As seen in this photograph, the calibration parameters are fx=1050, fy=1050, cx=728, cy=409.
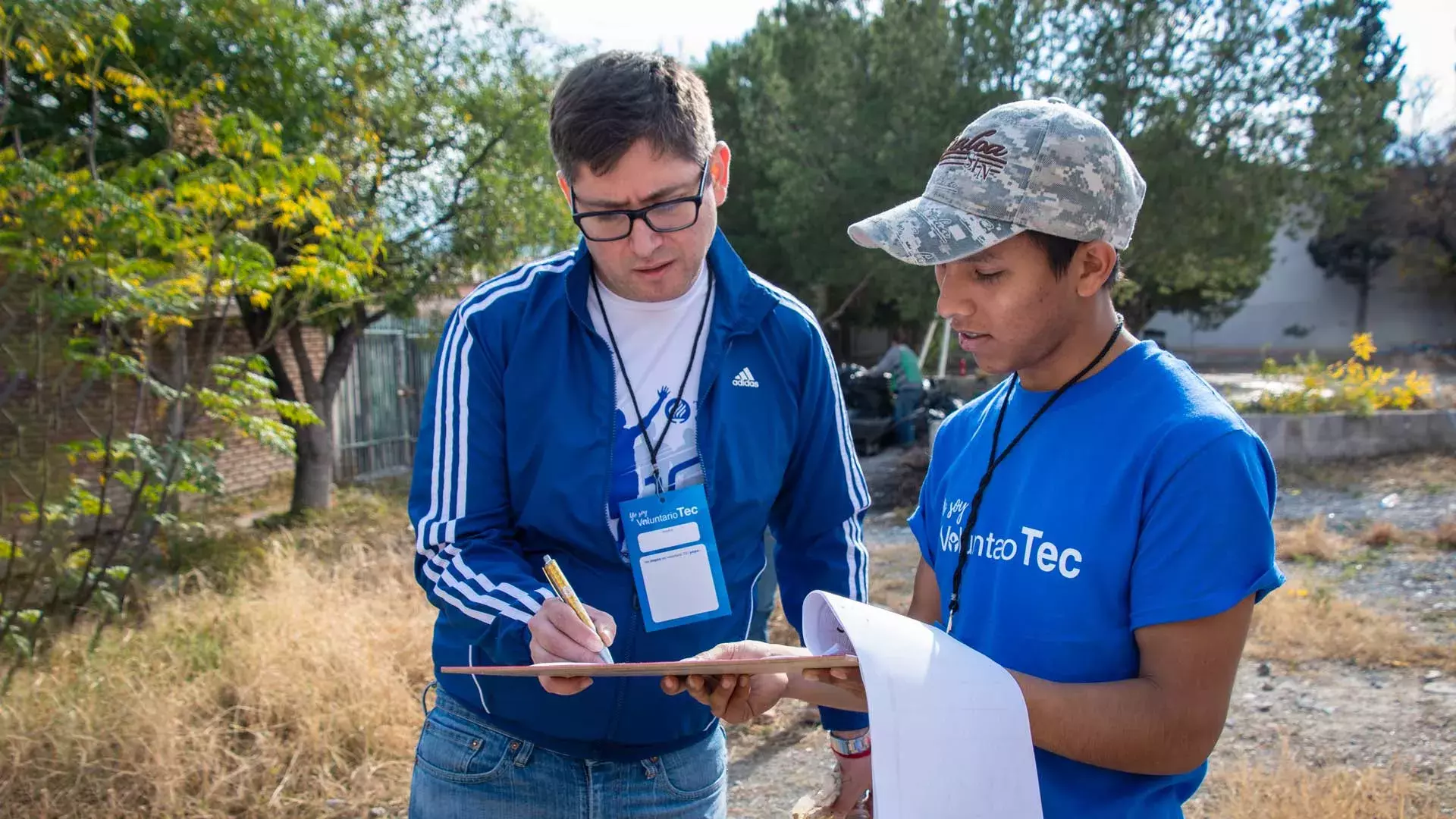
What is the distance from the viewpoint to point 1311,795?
328cm

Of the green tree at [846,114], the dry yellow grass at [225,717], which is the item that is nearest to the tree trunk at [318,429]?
the dry yellow grass at [225,717]

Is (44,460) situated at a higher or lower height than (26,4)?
lower

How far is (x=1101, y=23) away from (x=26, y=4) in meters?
12.8

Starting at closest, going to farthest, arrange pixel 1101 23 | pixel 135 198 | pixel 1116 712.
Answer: pixel 1116 712
pixel 135 198
pixel 1101 23

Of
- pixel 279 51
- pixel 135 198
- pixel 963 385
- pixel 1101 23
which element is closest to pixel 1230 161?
pixel 1101 23

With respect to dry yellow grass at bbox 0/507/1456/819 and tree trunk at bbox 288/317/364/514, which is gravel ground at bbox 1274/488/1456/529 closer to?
dry yellow grass at bbox 0/507/1456/819

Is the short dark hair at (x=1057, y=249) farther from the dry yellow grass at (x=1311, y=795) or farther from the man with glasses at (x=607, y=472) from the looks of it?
the dry yellow grass at (x=1311, y=795)

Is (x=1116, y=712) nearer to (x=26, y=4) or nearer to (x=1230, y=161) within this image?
(x=26, y=4)

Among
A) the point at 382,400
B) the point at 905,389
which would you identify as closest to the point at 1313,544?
the point at 905,389

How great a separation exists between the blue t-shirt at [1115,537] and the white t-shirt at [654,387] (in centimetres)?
57

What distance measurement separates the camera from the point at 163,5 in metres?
7.77

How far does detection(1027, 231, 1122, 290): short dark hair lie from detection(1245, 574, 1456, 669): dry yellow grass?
4.42 meters

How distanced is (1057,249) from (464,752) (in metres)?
1.30

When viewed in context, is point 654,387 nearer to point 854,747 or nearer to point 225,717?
point 854,747
